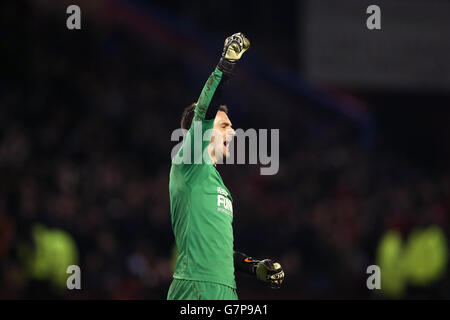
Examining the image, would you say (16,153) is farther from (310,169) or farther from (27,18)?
(310,169)

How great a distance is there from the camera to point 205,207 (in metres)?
4.91

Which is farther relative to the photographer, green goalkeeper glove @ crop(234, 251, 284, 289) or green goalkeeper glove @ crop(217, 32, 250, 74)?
green goalkeeper glove @ crop(234, 251, 284, 289)

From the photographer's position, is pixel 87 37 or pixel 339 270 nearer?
pixel 339 270

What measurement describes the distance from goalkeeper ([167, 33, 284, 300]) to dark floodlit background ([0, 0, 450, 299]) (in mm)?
4966

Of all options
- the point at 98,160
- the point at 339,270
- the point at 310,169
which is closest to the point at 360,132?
the point at 310,169

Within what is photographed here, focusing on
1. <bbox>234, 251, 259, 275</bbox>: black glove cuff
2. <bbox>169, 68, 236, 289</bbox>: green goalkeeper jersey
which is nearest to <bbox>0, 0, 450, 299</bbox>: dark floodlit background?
<bbox>234, 251, 259, 275</bbox>: black glove cuff

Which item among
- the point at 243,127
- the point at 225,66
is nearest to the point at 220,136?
the point at 225,66

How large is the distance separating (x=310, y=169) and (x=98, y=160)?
4.97 m

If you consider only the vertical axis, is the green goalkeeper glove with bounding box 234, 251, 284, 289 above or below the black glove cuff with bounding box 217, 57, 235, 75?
below

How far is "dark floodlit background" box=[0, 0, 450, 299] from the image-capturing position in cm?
1047

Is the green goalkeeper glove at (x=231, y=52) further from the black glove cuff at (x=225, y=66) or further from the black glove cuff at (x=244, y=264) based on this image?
the black glove cuff at (x=244, y=264)

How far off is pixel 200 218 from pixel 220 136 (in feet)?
1.98

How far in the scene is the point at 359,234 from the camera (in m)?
12.9

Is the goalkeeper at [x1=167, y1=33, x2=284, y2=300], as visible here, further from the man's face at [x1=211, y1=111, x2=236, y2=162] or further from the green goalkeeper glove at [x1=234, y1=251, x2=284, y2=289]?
the green goalkeeper glove at [x1=234, y1=251, x2=284, y2=289]
